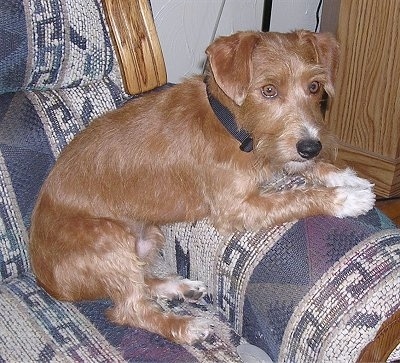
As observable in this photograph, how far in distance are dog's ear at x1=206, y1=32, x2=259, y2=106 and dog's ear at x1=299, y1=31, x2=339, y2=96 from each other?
28cm

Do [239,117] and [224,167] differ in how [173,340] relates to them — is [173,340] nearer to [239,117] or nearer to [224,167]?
[224,167]

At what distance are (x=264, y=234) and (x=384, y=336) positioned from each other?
0.53 meters

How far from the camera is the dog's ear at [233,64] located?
7.48 ft

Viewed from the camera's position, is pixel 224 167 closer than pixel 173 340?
No

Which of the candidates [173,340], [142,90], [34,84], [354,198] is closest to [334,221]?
[354,198]

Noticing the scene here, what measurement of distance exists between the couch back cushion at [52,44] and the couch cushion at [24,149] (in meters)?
0.07

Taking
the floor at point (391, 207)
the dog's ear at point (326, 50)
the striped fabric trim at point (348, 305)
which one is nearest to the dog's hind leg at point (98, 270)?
the striped fabric trim at point (348, 305)

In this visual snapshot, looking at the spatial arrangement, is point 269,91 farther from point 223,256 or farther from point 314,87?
point 223,256

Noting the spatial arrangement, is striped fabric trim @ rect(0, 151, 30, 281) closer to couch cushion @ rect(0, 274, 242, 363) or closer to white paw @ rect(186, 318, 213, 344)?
couch cushion @ rect(0, 274, 242, 363)

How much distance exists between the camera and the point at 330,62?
249 centimetres

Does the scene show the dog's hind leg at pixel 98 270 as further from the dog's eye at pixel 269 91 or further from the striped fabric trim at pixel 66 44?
the dog's eye at pixel 269 91

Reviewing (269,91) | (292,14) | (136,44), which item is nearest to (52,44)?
(136,44)

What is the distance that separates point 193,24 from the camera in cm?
397

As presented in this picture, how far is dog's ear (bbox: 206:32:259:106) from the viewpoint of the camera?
2.28 meters
